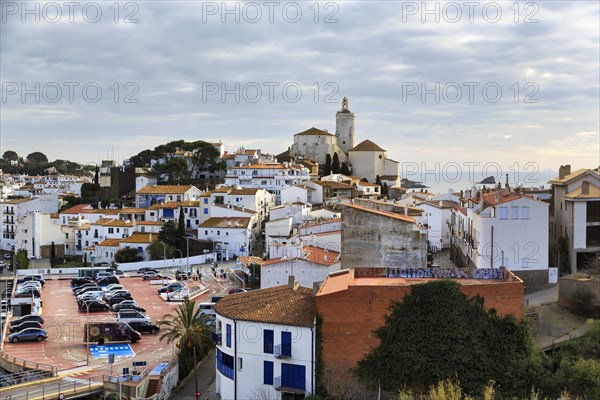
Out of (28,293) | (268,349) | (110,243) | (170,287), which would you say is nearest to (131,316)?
(170,287)

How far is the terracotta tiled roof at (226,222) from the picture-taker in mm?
59906

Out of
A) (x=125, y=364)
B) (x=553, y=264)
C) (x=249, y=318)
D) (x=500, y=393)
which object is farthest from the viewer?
(x=553, y=264)

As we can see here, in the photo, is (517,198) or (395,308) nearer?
(395,308)

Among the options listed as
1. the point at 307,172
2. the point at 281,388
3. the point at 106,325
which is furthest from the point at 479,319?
the point at 307,172

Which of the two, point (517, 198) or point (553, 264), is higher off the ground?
point (517, 198)

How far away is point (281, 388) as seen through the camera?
935 inches

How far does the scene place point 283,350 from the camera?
2398 centimetres

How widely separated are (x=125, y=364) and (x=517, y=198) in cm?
1818

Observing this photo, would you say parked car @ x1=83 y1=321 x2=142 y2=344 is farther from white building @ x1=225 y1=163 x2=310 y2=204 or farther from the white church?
the white church

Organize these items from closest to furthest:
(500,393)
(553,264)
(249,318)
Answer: (500,393) < (249,318) < (553,264)

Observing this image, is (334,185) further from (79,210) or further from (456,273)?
(456,273)

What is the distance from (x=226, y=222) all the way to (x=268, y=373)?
121ft

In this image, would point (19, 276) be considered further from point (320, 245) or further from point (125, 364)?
point (125, 364)

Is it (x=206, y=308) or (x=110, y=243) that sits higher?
(x=110, y=243)
